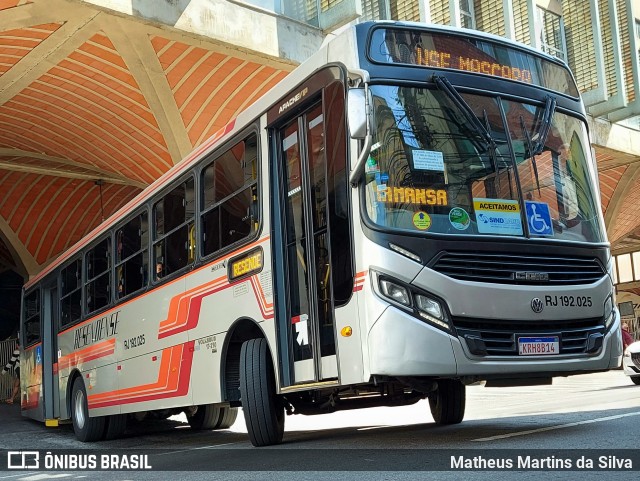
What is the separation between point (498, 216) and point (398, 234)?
0.84 m

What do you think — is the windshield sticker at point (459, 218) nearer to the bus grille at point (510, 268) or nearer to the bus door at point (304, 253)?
the bus grille at point (510, 268)

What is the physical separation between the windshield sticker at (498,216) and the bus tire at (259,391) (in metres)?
2.29

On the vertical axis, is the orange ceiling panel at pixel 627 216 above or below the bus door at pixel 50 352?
above

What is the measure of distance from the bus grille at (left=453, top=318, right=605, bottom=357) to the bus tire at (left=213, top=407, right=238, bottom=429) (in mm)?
7332

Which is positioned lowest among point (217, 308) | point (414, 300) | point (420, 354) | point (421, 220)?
point (420, 354)

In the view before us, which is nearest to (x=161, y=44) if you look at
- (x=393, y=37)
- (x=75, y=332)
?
(x=75, y=332)

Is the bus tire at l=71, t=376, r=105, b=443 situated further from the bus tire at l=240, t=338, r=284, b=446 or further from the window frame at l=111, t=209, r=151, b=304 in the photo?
the bus tire at l=240, t=338, r=284, b=446

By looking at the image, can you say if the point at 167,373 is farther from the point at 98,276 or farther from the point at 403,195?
Answer: the point at 403,195

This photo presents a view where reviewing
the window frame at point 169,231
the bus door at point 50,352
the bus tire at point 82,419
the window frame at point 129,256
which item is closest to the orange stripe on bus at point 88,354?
the bus tire at point 82,419

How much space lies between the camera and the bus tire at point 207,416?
13.2 metres

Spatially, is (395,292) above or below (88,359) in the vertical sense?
below

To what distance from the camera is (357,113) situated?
6.50 meters

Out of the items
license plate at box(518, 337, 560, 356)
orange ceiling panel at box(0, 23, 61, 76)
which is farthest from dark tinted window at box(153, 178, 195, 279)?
orange ceiling panel at box(0, 23, 61, 76)

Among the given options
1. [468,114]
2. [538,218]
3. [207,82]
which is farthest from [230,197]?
[207,82]
